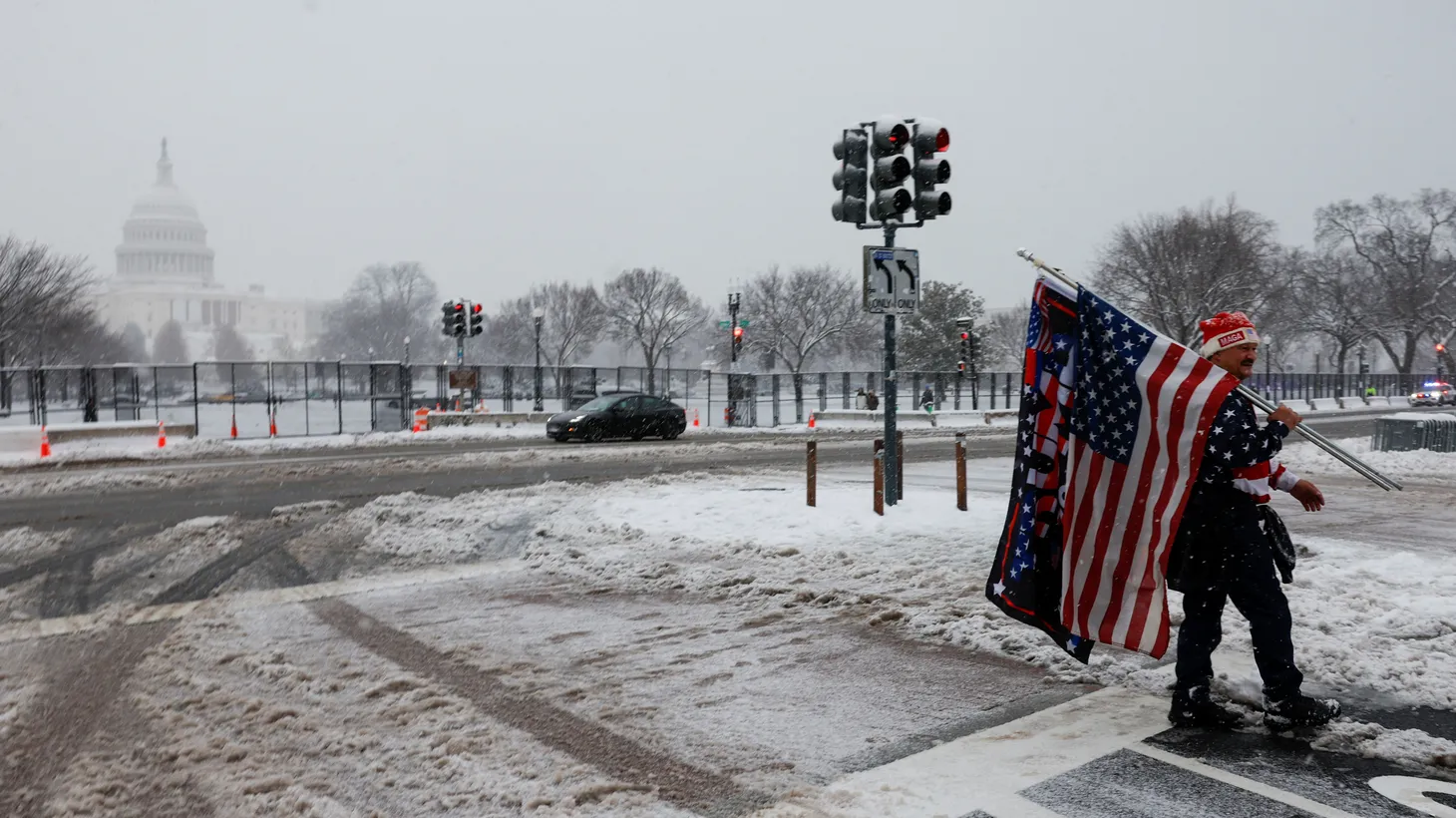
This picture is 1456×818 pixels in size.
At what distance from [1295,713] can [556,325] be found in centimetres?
7885

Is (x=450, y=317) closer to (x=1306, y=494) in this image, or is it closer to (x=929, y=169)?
(x=929, y=169)

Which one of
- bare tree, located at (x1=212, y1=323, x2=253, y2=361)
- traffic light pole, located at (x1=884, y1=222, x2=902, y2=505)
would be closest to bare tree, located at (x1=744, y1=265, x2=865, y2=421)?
traffic light pole, located at (x1=884, y1=222, x2=902, y2=505)

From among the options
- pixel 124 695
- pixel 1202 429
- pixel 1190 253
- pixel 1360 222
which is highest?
pixel 1360 222

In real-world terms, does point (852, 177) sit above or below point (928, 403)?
above

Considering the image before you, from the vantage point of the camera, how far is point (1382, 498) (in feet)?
50.1

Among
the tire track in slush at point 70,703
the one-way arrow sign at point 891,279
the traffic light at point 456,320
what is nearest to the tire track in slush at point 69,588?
the tire track in slush at point 70,703

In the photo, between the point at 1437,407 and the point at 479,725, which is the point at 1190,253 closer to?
the point at 1437,407

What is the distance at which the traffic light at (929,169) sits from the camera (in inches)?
459

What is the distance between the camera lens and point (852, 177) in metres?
12.1

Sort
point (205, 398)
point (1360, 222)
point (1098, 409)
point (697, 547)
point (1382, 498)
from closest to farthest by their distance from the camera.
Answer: point (1098, 409) < point (697, 547) < point (1382, 498) < point (205, 398) < point (1360, 222)

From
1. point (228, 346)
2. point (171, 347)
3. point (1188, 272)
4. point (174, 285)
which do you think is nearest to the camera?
point (1188, 272)

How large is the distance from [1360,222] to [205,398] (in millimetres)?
79464

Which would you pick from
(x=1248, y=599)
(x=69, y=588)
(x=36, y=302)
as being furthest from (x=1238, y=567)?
(x=36, y=302)

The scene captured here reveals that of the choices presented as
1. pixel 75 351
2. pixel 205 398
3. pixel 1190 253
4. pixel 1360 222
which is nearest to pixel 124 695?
pixel 205 398
